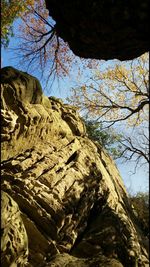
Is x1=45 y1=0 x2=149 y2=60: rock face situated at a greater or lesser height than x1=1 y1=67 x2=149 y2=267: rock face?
greater

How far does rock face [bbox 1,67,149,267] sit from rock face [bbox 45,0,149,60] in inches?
153

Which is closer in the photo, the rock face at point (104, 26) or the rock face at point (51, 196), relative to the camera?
the rock face at point (104, 26)

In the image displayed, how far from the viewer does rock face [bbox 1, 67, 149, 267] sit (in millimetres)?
7879

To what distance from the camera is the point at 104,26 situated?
15.6ft

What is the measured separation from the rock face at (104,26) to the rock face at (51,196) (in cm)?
388

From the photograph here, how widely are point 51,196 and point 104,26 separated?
225 inches

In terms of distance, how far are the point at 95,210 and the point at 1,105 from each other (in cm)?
537

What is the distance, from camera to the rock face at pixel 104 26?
4430mm

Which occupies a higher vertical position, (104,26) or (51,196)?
(104,26)

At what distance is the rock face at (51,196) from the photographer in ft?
25.8

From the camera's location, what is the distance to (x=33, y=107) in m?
10.6

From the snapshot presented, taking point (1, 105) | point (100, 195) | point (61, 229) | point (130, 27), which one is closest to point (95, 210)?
point (100, 195)

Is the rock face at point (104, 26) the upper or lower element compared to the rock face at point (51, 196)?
upper

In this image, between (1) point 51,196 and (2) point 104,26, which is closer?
(2) point 104,26
